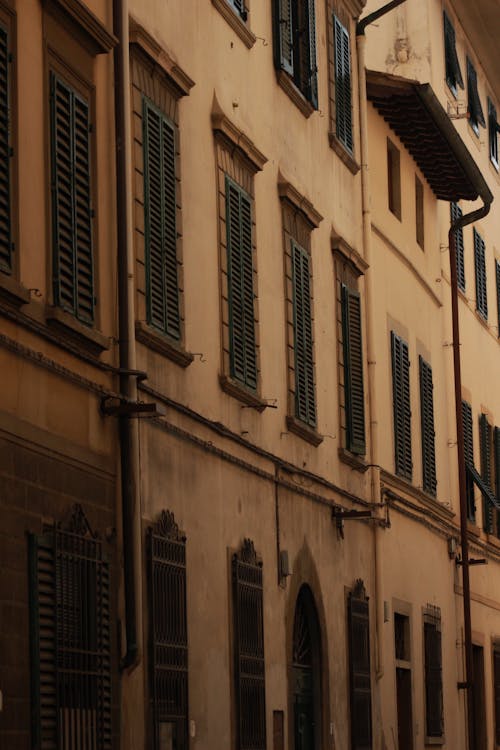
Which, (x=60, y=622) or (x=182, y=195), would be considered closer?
(x=60, y=622)

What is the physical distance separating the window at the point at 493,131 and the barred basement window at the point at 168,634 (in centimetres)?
2113

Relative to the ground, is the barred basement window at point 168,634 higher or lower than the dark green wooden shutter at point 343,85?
lower

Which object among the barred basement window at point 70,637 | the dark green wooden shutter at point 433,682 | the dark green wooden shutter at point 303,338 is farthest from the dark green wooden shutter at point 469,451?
the barred basement window at point 70,637

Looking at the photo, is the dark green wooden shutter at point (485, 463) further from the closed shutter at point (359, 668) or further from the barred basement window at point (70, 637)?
the barred basement window at point (70, 637)

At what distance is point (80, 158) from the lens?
558 inches

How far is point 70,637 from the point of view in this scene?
43.8 ft

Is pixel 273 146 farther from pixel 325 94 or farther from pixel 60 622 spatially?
pixel 60 622

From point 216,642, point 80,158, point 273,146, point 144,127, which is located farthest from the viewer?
point 273,146

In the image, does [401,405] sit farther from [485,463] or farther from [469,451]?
[485,463]

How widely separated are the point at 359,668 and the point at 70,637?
921cm

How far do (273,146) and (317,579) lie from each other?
4.23 m

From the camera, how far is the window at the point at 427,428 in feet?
90.2

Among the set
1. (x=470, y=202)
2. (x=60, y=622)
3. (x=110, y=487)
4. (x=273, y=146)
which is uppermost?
(x=470, y=202)

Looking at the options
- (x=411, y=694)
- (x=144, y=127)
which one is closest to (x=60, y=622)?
(x=144, y=127)
